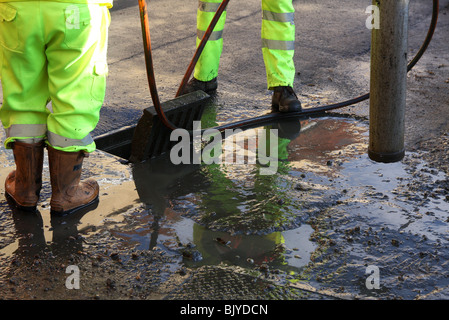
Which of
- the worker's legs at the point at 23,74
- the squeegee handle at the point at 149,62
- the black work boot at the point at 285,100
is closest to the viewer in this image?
the worker's legs at the point at 23,74

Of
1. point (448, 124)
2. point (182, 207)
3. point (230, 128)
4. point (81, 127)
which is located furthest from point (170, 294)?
point (448, 124)

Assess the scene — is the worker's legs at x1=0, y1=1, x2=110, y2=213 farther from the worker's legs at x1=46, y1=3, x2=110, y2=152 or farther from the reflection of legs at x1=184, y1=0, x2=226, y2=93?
the reflection of legs at x1=184, y1=0, x2=226, y2=93

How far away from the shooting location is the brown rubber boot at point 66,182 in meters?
2.71

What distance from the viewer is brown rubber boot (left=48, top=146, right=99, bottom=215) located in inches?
107

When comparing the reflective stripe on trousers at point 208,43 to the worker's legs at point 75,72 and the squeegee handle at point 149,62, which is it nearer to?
the squeegee handle at point 149,62

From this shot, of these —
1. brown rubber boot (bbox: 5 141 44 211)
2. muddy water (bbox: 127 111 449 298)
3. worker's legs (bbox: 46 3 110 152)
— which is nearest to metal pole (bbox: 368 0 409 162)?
muddy water (bbox: 127 111 449 298)

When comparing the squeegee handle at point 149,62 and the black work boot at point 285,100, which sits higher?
the squeegee handle at point 149,62

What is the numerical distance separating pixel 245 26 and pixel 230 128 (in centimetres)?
235

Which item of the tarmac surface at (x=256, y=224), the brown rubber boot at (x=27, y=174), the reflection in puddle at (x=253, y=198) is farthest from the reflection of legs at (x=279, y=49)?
the brown rubber boot at (x=27, y=174)

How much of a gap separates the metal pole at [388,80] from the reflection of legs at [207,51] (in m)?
1.80

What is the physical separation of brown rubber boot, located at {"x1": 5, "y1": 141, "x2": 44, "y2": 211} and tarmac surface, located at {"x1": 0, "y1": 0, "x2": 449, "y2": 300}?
0.24ft

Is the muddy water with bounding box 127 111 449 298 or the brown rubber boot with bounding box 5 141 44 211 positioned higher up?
the brown rubber boot with bounding box 5 141 44 211
